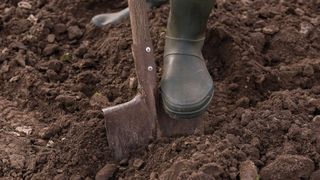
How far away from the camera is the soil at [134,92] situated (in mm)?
2131

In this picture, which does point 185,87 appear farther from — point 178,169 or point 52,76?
point 52,76

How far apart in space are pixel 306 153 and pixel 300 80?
0.55m

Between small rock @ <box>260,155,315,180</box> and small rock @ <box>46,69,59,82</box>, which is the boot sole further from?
small rock @ <box>46,69,59,82</box>

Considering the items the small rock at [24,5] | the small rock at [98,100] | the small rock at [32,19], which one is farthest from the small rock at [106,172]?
the small rock at [24,5]

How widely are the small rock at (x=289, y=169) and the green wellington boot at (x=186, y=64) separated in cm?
36

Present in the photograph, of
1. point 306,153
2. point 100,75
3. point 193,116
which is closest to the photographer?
point 306,153

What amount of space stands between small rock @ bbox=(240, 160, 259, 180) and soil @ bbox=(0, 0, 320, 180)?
1 cm

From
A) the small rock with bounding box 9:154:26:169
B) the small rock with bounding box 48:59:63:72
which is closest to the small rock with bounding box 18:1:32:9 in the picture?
the small rock with bounding box 48:59:63:72

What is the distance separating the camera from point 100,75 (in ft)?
8.77

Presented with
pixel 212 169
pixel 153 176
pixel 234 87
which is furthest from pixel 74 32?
pixel 212 169

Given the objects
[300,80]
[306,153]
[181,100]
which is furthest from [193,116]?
[300,80]

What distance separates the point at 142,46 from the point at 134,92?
1.09ft

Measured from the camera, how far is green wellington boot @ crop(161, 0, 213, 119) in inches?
88.6

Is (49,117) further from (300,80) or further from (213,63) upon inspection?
(300,80)
